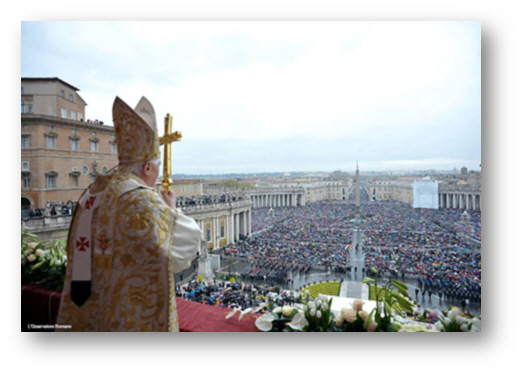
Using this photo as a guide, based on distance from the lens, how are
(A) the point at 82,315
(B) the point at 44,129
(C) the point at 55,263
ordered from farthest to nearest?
1. (B) the point at 44,129
2. (C) the point at 55,263
3. (A) the point at 82,315

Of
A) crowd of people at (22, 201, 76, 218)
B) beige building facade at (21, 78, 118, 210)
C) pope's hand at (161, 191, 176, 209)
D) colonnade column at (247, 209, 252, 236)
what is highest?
beige building facade at (21, 78, 118, 210)

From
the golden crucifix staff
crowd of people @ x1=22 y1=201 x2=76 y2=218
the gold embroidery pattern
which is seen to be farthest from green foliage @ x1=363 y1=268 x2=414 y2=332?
crowd of people @ x1=22 y1=201 x2=76 y2=218

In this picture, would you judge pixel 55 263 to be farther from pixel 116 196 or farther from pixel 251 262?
pixel 251 262

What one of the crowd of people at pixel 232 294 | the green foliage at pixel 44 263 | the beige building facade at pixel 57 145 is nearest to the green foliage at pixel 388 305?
the crowd of people at pixel 232 294

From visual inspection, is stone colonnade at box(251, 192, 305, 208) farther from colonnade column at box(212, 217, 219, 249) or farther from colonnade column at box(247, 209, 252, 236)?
colonnade column at box(212, 217, 219, 249)

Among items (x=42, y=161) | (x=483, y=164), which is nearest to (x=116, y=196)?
(x=42, y=161)

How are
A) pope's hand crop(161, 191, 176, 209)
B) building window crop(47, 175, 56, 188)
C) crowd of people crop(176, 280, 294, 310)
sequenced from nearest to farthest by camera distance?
pope's hand crop(161, 191, 176, 209) < building window crop(47, 175, 56, 188) < crowd of people crop(176, 280, 294, 310)

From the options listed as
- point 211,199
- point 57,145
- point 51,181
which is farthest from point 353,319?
point 57,145

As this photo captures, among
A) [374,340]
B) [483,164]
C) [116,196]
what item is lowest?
[374,340]
